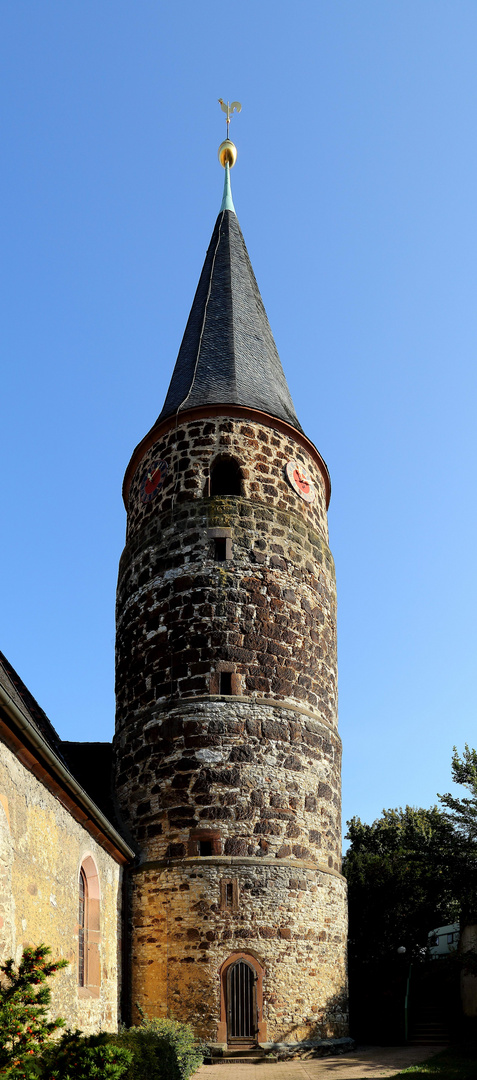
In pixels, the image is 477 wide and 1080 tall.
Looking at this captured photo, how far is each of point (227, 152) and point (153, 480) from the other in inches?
432

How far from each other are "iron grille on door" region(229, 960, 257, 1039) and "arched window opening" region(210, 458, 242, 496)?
22.7 ft

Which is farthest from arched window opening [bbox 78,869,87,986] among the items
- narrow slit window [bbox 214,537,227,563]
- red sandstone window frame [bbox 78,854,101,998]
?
narrow slit window [bbox 214,537,227,563]

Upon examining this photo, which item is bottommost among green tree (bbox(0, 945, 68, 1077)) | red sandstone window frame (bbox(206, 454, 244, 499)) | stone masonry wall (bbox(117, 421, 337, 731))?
green tree (bbox(0, 945, 68, 1077))

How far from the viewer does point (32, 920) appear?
811cm

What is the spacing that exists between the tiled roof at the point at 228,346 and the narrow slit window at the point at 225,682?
180 inches

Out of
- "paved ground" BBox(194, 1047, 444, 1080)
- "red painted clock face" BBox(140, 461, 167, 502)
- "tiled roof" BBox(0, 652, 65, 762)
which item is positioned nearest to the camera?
"tiled roof" BBox(0, 652, 65, 762)

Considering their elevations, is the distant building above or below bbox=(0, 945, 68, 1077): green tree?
below

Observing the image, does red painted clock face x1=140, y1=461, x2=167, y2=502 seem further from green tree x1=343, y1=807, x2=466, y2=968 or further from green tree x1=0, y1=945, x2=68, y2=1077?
green tree x1=343, y1=807, x2=466, y2=968

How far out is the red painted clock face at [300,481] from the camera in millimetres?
15438

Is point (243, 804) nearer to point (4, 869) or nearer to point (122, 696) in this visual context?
point (122, 696)

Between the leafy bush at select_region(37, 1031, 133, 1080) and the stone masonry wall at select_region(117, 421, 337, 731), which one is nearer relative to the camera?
the leafy bush at select_region(37, 1031, 133, 1080)

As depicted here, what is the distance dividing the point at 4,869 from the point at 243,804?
572cm

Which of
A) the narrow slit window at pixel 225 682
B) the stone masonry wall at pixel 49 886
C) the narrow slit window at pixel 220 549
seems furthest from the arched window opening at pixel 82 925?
the narrow slit window at pixel 220 549

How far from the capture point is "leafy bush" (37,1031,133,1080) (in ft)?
23.9
